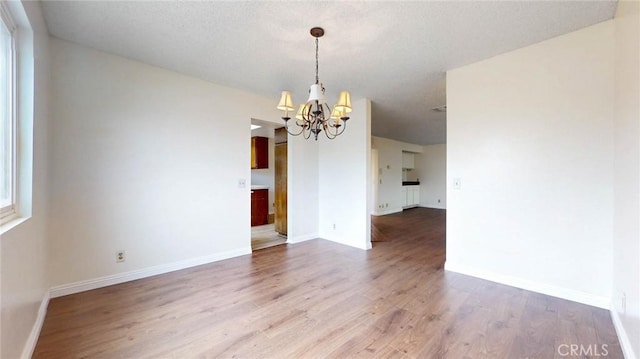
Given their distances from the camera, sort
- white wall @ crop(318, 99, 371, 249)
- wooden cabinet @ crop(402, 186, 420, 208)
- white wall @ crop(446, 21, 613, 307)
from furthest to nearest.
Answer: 1. wooden cabinet @ crop(402, 186, 420, 208)
2. white wall @ crop(318, 99, 371, 249)
3. white wall @ crop(446, 21, 613, 307)

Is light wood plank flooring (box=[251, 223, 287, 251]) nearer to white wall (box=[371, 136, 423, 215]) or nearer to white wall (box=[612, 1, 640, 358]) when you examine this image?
white wall (box=[371, 136, 423, 215])

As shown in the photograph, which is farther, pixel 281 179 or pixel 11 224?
pixel 281 179

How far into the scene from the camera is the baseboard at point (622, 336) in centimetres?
155

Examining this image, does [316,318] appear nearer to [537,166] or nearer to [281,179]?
[537,166]

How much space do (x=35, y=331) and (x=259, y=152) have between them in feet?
17.0

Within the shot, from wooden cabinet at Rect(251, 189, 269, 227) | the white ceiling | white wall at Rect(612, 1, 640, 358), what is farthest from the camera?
wooden cabinet at Rect(251, 189, 269, 227)

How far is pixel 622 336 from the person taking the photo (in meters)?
1.73

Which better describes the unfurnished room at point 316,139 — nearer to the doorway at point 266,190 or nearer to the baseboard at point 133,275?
the baseboard at point 133,275

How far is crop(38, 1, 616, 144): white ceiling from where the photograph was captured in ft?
6.45

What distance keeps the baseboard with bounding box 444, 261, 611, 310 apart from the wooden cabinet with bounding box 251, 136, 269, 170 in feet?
16.1

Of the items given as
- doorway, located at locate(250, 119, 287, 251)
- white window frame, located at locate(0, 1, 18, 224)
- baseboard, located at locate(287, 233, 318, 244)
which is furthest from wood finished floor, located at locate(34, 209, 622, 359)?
doorway, located at locate(250, 119, 287, 251)

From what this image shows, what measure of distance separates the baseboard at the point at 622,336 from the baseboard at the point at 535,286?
0.14m

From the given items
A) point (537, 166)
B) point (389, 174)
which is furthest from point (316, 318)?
point (389, 174)

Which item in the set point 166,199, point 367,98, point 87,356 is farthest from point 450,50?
point 87,356
